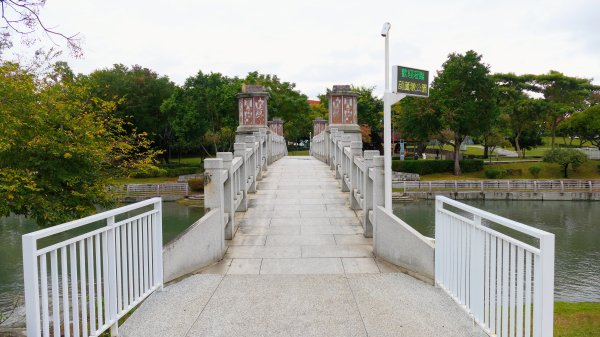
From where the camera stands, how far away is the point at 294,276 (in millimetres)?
5570

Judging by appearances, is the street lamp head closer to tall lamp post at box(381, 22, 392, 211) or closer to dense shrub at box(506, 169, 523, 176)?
tall lamp post at box(381, 22, 392, 211)

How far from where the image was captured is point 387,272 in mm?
5707

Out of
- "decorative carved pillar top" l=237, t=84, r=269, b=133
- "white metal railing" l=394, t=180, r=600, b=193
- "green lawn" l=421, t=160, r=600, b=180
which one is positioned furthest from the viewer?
"green lawn" l=421, t=160, r=600, b=180

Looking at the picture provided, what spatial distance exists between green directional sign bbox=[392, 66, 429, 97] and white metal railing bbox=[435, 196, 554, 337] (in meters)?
1.82

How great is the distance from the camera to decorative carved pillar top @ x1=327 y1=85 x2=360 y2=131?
56.3 ft

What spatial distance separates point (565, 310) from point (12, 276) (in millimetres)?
14906

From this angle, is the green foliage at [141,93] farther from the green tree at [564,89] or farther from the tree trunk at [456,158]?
the green tree at [564,89]

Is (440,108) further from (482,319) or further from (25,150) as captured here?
(482,319)

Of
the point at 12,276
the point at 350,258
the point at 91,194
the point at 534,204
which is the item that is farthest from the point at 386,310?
the point at 534,204

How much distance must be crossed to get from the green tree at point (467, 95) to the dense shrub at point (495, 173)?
339cm

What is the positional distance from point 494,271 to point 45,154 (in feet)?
31.0

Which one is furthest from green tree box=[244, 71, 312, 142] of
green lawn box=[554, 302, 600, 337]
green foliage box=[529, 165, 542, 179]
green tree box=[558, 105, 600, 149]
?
green lawn box=[554, 302, 600, 337]

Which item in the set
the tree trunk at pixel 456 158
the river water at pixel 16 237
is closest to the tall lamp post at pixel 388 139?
the river water at pixel 16 237

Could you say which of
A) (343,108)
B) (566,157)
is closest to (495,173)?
(566,157)
